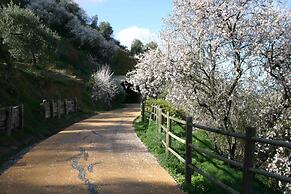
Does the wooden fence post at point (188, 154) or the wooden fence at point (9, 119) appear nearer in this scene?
the wooden fence post at point (188, 154)

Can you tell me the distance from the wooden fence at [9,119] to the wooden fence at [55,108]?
6168mm

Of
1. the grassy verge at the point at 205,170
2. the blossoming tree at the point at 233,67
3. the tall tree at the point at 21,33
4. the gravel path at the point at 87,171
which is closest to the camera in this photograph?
the gravel path at the point at 87,171

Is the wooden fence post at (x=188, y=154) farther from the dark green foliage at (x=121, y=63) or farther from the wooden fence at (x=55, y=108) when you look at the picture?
the dark green foliage at (x=121, y=63)

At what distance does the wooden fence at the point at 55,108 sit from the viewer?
24.1 m

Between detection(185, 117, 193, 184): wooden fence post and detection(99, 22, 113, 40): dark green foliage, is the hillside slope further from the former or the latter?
detection(99, 22, 113, 40): dark green foliage

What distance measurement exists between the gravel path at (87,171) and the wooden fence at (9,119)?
1.36 metres

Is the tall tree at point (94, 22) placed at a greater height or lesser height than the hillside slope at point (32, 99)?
greater

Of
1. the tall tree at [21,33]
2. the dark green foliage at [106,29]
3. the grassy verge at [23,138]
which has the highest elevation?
the dark green foliage at [106,29]

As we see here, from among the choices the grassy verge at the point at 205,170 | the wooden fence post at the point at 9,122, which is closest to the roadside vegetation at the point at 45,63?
the wooden fence post at the point at 9,122

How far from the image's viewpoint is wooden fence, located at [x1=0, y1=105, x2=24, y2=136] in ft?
51.6

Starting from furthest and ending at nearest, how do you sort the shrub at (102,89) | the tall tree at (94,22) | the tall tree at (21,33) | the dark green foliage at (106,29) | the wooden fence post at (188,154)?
1. the dark green foliage at (106,29)
2. the tall tree at (94,22)
3. the shrub at (102,89)
4. the tall tree at (21,33)
5. the wooden fence post at (188,154)

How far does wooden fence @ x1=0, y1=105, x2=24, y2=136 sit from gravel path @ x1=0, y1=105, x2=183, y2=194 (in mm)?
1360

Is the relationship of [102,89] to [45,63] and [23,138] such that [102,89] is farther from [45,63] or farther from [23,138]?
[23,138]

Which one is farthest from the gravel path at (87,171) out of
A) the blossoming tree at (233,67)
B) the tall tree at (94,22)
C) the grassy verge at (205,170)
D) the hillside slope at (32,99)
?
the tall tree at (94,22)
